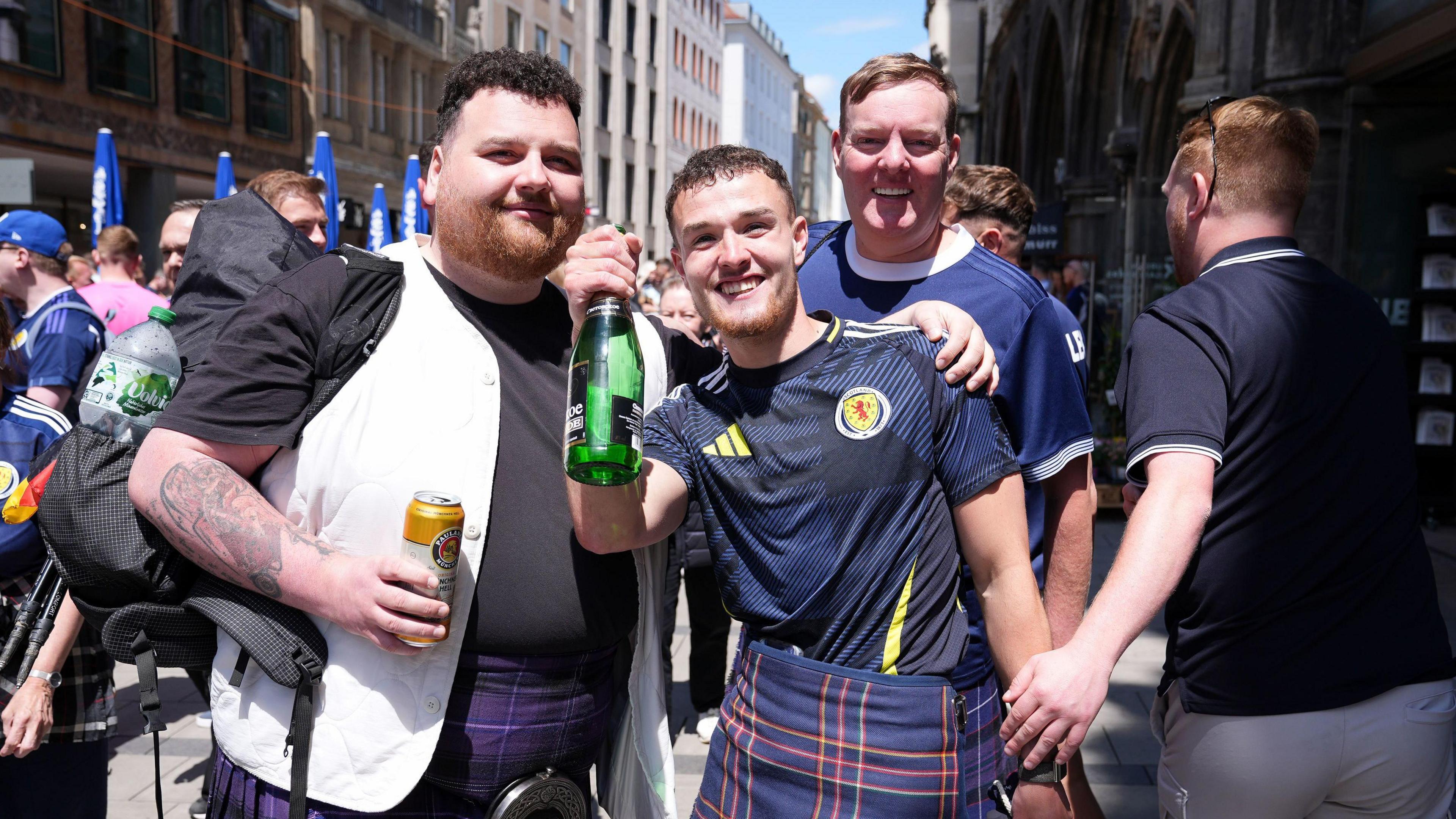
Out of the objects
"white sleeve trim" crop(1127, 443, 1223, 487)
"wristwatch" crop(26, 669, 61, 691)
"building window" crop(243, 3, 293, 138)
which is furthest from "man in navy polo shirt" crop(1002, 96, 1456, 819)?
"building window" crop(243, 3, 293, 138)

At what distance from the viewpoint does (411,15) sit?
28.2m

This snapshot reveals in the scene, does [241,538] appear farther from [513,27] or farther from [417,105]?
[513,27]

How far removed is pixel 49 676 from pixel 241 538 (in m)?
1.16

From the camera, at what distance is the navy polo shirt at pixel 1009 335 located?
91.1 inches

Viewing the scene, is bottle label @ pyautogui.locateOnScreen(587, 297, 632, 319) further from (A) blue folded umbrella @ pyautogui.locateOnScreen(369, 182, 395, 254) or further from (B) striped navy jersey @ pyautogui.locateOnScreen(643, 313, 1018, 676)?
(A) blue folded umbrella @ pyautogui.locateOnScreen(369, 182, 395, 254)

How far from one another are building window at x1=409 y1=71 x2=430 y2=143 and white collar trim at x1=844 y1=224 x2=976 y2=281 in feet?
91.5

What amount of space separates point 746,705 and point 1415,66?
6907 mm

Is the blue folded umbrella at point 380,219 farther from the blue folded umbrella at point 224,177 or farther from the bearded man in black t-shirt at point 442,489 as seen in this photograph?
the bearded man in black t-shirt at point 442,489

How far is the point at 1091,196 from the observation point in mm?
14883

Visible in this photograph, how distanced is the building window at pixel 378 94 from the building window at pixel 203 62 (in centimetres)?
559

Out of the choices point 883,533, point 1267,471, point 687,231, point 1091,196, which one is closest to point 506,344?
point 687,231

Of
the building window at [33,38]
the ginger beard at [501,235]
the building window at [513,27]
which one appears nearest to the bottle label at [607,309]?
the ginger beard at [501,235]

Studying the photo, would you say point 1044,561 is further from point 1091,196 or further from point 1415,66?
point 1091,196

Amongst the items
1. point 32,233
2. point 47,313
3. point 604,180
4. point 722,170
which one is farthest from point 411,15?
point 722,170
